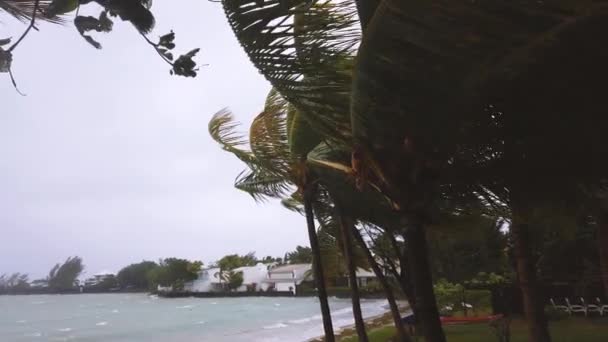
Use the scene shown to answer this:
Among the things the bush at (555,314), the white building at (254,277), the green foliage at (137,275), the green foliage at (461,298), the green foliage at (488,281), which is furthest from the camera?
the green foliage at (137,275)

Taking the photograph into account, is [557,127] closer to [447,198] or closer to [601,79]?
[601,79]

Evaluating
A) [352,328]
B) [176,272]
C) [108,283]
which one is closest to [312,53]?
[352,328]

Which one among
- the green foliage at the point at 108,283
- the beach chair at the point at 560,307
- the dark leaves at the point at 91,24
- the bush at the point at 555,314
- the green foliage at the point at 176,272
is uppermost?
the green foliage at the point at 108,283

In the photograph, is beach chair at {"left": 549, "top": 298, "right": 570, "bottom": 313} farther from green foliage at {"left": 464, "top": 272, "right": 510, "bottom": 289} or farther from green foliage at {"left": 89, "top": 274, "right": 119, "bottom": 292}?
green foliage at {"left": 89, "top": 274, "right": 119, "bottom": 292}

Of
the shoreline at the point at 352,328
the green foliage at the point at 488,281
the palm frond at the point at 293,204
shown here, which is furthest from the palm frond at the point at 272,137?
the shoreline at the point at 352,328

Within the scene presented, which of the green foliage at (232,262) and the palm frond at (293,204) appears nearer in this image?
the palm frond at (293,204)

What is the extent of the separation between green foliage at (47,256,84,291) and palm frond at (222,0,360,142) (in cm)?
12753

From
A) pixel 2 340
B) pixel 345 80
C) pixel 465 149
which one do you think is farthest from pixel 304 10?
pixel 2 340

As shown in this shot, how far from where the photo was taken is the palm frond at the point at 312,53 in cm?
244

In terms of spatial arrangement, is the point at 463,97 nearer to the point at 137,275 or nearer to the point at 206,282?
the point at 206,282

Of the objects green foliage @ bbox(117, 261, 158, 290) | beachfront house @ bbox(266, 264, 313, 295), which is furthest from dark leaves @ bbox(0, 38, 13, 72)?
green foliage @ bbox(117, 261, 158, 290)

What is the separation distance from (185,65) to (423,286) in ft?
4.87

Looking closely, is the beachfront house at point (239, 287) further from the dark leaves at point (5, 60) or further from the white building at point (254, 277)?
the dark leaves at point (5, 60)

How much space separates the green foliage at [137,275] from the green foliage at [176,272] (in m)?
23.0
